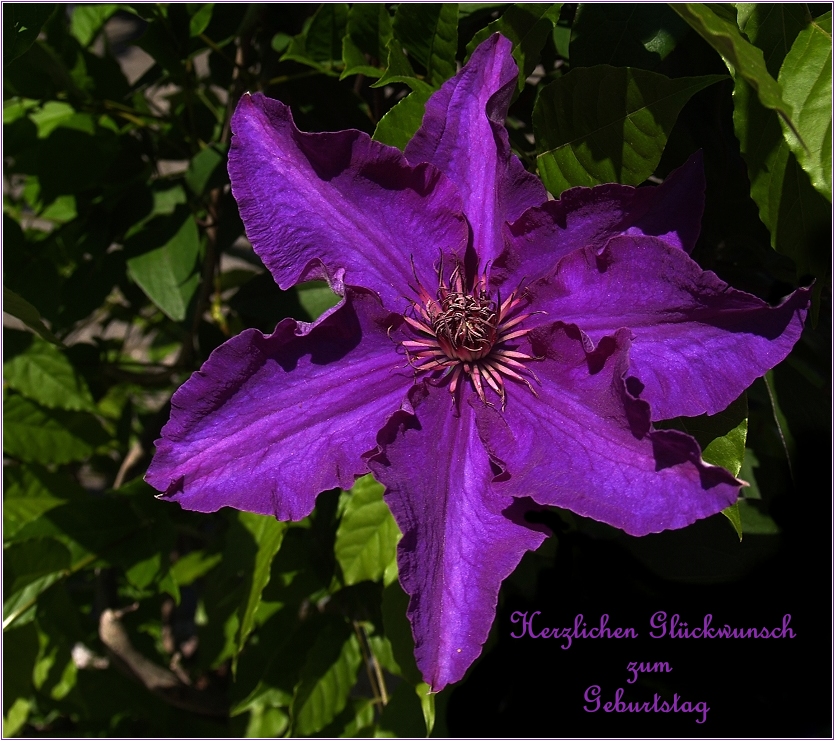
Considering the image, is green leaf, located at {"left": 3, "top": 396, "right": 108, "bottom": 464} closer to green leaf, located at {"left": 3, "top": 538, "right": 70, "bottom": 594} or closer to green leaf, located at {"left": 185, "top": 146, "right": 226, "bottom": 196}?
green leaf, located at {"left": 3, "top": 538, "right": 70, "bottom": 594}

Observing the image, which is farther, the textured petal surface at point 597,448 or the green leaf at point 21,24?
the green leaf at point 21,24

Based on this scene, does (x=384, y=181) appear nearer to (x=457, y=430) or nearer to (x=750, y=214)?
(x=457, y=430)

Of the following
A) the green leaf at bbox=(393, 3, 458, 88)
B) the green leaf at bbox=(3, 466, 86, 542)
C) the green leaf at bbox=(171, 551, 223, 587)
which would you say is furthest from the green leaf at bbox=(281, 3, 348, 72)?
the green leaf at bbox=(171, 551, 223, 587)

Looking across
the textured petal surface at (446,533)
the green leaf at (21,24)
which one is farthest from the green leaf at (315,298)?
the green leaf at (21,24)

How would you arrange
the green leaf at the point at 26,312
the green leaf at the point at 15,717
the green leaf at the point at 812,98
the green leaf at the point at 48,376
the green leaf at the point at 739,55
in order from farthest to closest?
the green leaf at the point at 15,717 < the green leaf at the point at 48,376 < the green leaf at the point at 26,312 < the green leaf at the point at 812,98 < the green leaf at the point at 739,55

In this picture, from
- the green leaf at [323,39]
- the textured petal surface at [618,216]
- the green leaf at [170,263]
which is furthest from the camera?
the green leaf at [170,263]

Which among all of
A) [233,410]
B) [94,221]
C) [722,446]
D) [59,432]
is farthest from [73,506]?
[722,446]

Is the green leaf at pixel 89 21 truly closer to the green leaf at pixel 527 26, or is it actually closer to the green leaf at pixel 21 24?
the green leaf at pixel 21 24
